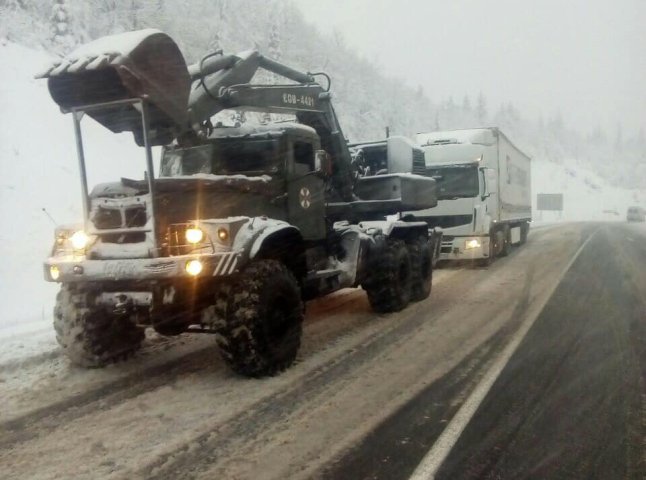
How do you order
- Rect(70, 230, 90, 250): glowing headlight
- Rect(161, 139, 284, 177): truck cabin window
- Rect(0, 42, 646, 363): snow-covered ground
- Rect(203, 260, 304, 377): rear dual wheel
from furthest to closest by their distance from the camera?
1. Rect(0, 42, 646, 363): snow-covered ground
2. Rect(161, 139, 284, 177): truck cabin window
3. Rect(70, 230, 90, 250): glowing headlight
4. Rect(203, 260, 304, 377): rear dual wheel

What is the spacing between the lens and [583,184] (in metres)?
120

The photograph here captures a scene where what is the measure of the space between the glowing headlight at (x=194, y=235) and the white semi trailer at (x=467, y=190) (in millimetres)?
9979

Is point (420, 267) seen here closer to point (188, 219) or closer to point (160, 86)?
point (188, 219)

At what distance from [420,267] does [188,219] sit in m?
5.40

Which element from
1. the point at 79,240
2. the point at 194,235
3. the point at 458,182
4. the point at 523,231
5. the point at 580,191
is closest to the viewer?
the point at 194,235

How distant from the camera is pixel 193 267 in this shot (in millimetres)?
4957

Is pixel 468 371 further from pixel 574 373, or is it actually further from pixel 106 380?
pixel 106 380

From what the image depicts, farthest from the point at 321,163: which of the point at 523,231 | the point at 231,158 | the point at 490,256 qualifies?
the point at 523,231

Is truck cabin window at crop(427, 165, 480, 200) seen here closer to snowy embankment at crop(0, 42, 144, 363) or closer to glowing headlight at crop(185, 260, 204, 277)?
snowy embankment at crop(0, 42, 144, 363)

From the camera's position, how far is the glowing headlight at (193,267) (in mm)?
4941

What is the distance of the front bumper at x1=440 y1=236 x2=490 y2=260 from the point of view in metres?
14.5

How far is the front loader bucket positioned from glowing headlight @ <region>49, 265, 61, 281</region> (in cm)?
155

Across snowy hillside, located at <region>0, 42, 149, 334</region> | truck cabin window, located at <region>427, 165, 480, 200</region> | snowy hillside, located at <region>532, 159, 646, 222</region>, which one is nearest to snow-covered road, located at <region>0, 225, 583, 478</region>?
snowy hillside, located at <region>0, 42, 149, 334</region>

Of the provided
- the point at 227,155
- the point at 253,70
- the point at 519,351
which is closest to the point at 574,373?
the point at 519,351
